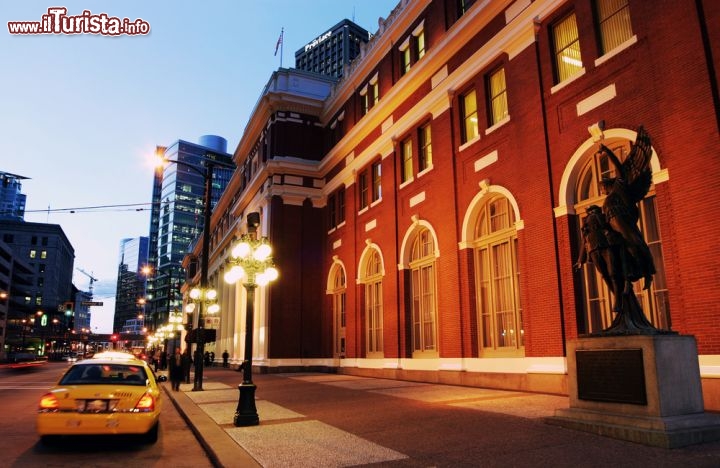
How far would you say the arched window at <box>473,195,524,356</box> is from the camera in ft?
55.2

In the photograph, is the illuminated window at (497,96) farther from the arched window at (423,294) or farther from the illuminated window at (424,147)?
the arched window at (423,294)

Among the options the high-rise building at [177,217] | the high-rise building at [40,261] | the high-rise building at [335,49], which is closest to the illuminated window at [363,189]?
the high-rise building at [335,49]

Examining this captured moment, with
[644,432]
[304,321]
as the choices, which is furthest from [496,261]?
[304,321]

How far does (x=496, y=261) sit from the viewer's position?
17891 mm

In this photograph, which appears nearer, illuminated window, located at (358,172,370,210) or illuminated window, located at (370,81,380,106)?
illuminated window, located at (370,81,380,106)

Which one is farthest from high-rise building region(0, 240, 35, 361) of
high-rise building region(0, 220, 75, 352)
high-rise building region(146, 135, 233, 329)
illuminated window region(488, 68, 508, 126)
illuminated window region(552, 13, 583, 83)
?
illuminated window region(552, 13, 583, 83)

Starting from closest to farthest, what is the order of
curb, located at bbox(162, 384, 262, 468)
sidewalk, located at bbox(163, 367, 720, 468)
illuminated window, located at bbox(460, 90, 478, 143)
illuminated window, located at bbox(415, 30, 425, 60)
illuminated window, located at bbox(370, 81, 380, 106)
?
sidewalk, located at bbox(163, 367, 720, 468)
curb, located at bbox(162, 384, 262, 468)
illuminated window, located at bbox(460, 90, 478, 143)
illuminated window, located at bbox(415, 30, 425, 60)
illuminated window, located at bbox(370, 81, 380, 106)

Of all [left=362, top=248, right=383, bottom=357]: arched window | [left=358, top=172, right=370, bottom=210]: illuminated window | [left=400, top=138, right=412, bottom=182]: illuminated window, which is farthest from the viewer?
[left=358, top=172, right=370, bottom=210]: illuminated window

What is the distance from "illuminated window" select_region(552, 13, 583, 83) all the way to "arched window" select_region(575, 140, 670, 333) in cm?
296

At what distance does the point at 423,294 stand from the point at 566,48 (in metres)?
10.9

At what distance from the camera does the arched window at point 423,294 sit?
2119 centimetres

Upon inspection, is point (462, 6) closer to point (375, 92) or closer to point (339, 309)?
point (375, 92)

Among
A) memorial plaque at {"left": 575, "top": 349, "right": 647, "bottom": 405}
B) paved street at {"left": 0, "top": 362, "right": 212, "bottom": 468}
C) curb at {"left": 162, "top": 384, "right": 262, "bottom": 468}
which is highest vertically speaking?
memorial plaque at {"left": 575, "top": 349, "right": 647, "bottom": 405}

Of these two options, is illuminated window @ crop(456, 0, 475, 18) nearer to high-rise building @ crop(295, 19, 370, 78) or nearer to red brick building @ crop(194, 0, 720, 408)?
red brick building @ crop(194, 0, 720, 408)
